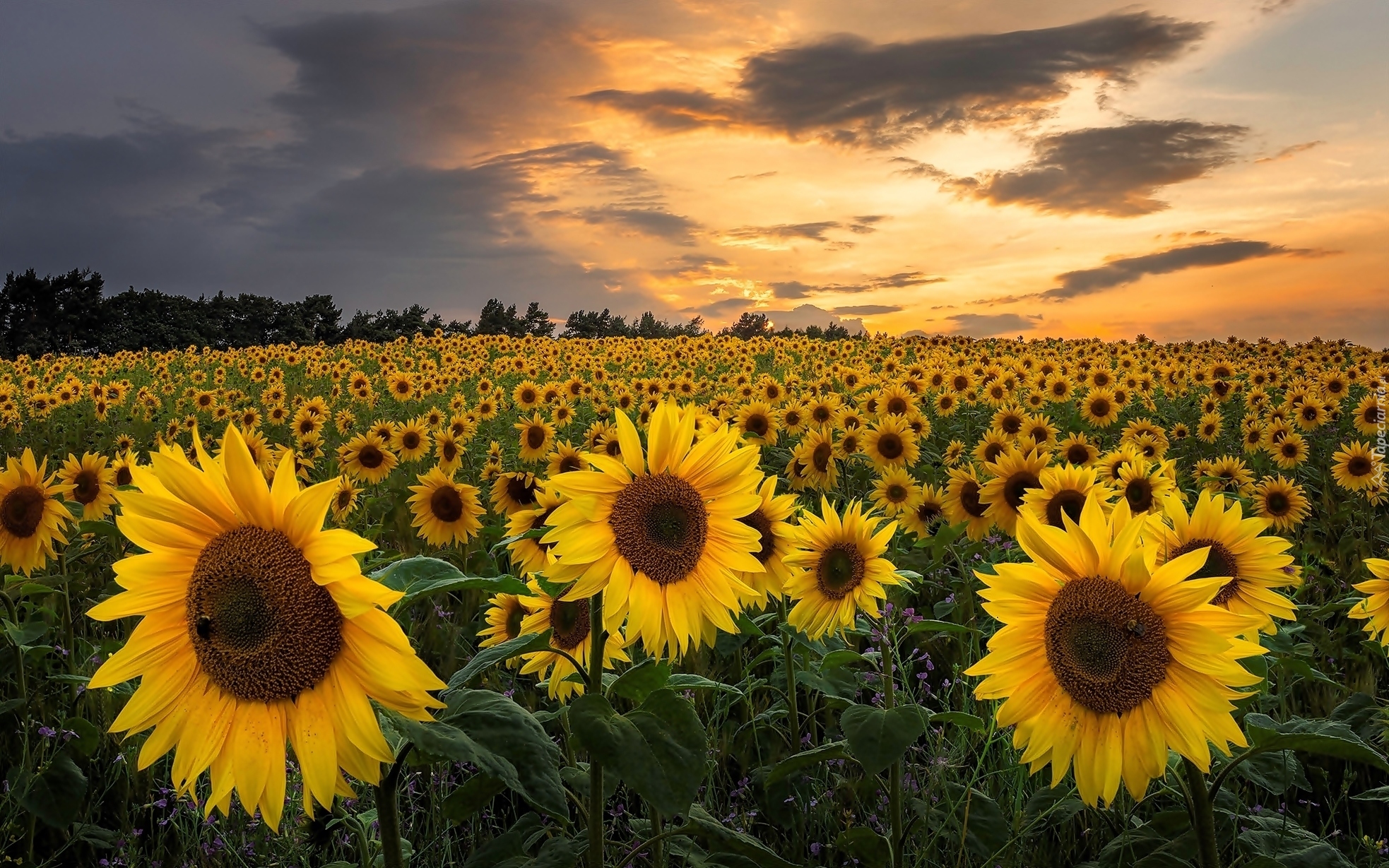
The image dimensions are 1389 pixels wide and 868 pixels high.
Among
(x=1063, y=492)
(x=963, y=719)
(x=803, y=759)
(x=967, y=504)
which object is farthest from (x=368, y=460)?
(x=963, y=719)

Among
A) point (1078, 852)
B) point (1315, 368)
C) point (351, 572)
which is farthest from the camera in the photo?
point (1315, 368)

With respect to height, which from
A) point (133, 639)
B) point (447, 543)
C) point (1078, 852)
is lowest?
point (1078, 852)

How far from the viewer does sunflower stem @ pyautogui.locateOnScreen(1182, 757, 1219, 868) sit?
7.89 ft

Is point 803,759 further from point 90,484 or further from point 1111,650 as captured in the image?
point 90,484

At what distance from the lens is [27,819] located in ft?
11.8

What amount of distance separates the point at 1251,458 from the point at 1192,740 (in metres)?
10.7

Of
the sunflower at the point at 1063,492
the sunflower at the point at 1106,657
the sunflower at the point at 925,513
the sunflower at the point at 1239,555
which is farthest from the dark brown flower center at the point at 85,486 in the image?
the sunflower at the point at 1239,555

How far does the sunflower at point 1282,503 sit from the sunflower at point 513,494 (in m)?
6.14

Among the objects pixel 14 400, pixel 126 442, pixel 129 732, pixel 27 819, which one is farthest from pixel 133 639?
pixel 14 400

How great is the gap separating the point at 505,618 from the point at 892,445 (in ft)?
19.2

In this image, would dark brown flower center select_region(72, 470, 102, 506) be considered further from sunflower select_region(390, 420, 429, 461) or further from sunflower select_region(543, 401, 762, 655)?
sunflower select_region(543, 401, 762, 655)

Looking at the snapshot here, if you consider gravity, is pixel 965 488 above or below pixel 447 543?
above

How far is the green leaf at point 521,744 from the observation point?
1934 mm

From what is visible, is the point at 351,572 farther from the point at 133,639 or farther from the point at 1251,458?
the point at 1251,458
